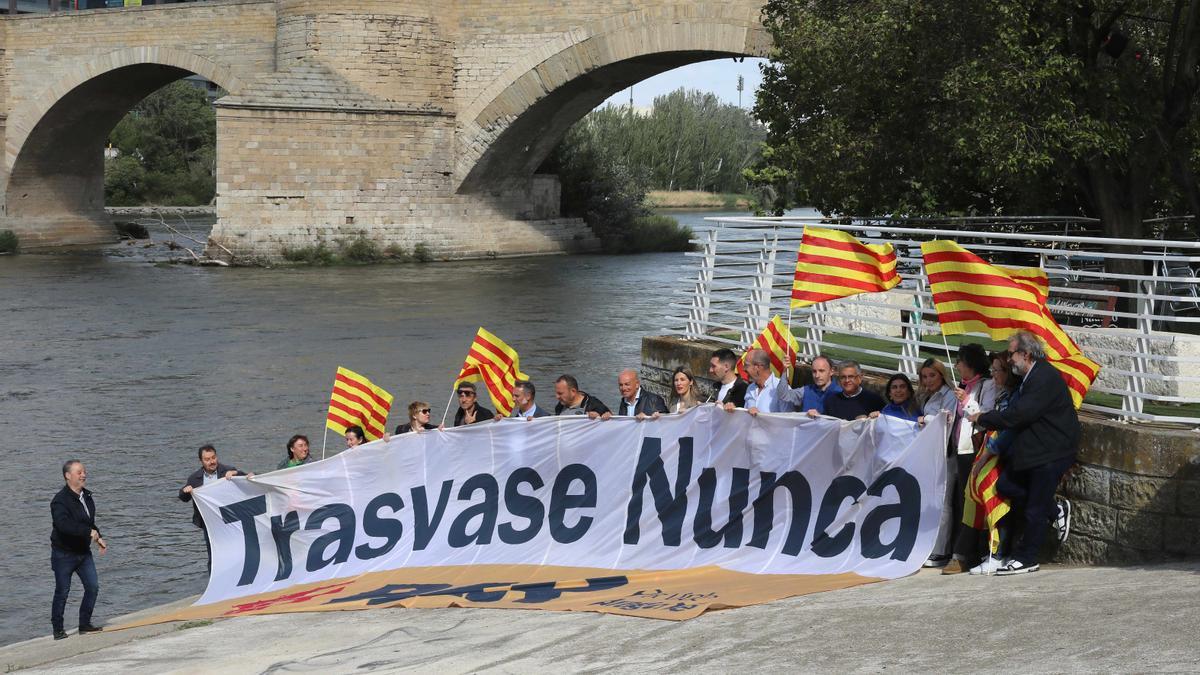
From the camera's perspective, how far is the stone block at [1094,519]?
8078 mm

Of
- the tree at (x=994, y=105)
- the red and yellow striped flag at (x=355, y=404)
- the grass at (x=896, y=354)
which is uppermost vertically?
the tree at (x=994, y=105)

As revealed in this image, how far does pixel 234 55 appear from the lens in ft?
145

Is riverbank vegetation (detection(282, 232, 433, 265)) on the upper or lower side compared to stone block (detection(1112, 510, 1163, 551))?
upper

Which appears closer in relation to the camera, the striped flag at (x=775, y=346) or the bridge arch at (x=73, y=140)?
the striped flag at (x=775, y=346)

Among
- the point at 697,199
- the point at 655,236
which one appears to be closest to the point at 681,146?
the point at 697,199

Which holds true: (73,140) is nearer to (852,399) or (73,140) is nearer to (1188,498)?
(852,399)

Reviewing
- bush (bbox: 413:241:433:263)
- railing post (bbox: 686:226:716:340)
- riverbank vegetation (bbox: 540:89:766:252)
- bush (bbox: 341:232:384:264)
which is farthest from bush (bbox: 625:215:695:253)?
railing post (bbox: 686:226:716:340)

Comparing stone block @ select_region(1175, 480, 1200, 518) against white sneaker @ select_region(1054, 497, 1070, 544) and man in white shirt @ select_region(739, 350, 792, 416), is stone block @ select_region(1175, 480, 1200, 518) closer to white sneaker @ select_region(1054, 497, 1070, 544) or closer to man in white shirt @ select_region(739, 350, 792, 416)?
white sneaker @ select_region(1054, 497, 1070, 544)

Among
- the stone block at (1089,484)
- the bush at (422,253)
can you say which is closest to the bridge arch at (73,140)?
the bush at (422,253)

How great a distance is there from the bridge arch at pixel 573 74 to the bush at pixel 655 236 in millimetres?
4634

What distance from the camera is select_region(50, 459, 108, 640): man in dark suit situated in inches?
377

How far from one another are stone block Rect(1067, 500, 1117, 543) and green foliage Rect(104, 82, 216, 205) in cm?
6952

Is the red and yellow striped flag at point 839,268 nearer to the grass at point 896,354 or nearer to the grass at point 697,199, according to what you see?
the grass at point 896,354

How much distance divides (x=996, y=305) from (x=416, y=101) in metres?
33.1
